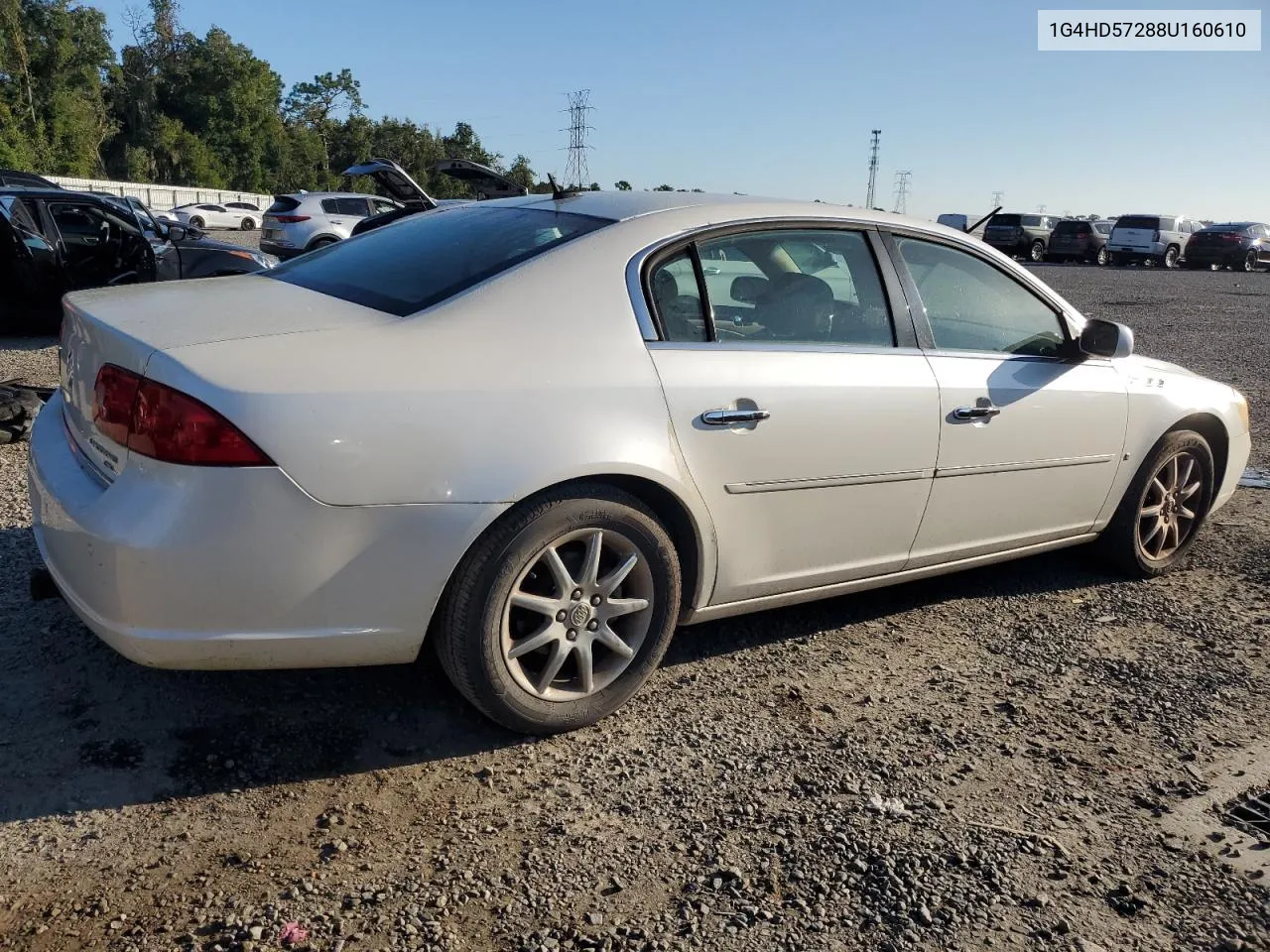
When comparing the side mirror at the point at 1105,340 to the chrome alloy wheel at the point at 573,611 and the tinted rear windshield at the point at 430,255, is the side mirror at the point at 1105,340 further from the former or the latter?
the chrome alloy wheel at the point at 573,611

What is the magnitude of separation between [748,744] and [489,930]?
1080 millimetres

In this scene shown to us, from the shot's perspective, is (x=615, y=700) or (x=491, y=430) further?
(x=615, y=700)

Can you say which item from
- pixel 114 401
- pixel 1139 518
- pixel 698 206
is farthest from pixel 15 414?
pixel 1139 518

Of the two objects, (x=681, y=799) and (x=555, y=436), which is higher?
(x=555, y=436)

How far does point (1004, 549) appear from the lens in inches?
161

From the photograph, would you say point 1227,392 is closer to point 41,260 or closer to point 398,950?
point 398,950

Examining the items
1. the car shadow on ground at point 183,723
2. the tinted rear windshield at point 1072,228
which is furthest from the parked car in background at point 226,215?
the car shadow on ground at point 183,723

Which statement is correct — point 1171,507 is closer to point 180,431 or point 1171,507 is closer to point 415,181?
point 180,431

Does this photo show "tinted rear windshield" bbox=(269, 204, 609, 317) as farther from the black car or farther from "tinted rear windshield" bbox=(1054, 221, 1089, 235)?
"tinted rear windshield" bbox=(1054, 221, 1089, 235)

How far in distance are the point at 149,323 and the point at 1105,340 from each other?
344 centimetres

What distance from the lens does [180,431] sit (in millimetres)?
2436

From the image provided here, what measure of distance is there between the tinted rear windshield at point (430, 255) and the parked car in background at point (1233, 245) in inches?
1441

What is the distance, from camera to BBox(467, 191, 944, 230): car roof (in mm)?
3418

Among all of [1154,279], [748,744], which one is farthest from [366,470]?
[1154,279]
